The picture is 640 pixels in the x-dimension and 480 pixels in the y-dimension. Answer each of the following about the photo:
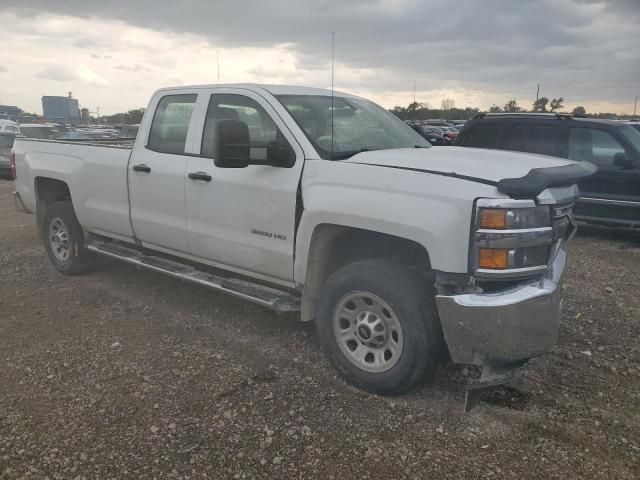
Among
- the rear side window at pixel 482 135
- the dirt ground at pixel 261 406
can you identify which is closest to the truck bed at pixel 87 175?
the dirt ground at pixel 261 406

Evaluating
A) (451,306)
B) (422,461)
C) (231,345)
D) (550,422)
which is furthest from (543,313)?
(231,345)

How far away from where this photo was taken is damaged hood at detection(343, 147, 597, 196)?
9.83 ft

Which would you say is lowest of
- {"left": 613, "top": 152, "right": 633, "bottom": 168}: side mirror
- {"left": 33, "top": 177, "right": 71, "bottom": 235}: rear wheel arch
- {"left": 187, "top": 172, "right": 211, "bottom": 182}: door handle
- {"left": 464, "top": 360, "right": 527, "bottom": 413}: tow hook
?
{"left": 464, "top": 360, "right": 527, "bottom": 413}: tow hook

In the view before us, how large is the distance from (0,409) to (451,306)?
2.82m

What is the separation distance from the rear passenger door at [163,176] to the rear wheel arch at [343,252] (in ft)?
4.50

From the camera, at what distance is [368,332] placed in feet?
11.5

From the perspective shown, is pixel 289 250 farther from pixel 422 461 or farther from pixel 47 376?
pixel 47 376

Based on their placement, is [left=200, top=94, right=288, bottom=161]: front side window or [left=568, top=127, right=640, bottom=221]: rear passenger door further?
[left=568, top=127, right=640, bottom=221]: rear passenger door

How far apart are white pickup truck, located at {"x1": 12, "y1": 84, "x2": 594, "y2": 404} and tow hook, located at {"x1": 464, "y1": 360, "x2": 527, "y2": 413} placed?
2 cm

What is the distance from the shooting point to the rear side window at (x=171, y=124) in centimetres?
470

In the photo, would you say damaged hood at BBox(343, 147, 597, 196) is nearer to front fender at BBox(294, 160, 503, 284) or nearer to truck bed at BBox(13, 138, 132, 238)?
front fender at BBox(294, 160, 503, 284)

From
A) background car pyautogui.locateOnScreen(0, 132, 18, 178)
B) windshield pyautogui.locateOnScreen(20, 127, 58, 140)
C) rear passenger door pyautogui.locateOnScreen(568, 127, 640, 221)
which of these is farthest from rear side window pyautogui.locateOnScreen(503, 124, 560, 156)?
background car pyautogui.locateOnScreen(0, 132, 18, 178)

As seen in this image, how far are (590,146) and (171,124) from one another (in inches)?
246

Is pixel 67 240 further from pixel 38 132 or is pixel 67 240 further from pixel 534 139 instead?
pixel 38 132
